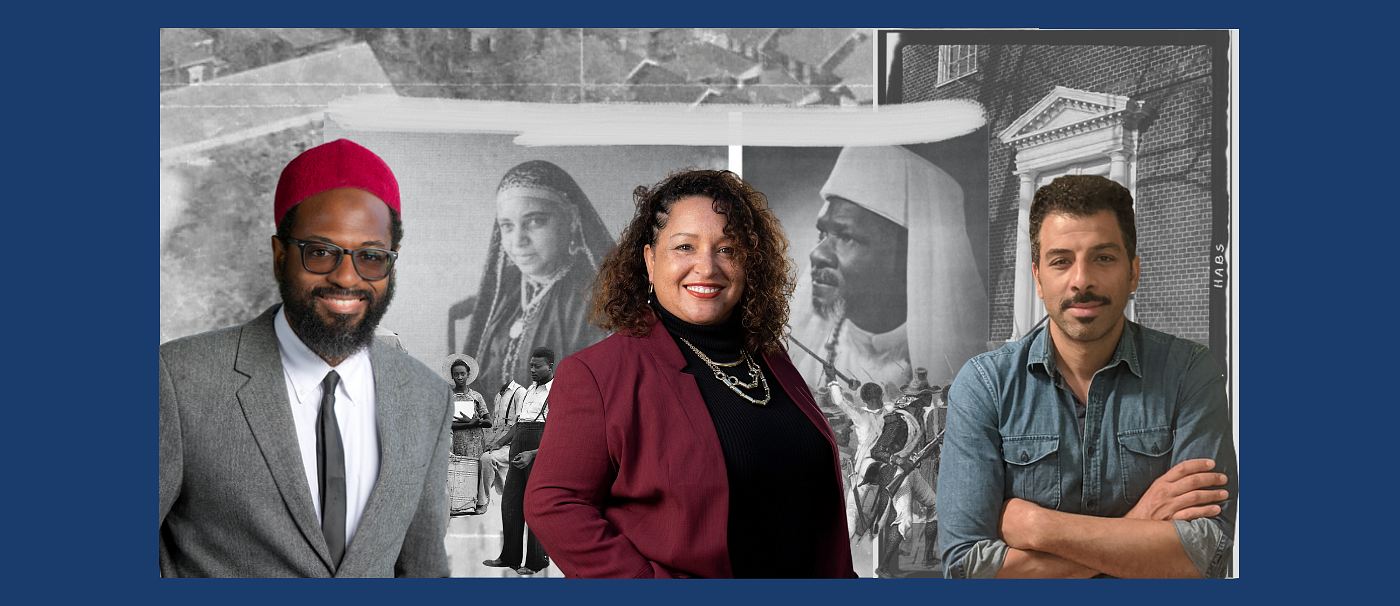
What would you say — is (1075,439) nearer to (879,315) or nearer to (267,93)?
(879,315)

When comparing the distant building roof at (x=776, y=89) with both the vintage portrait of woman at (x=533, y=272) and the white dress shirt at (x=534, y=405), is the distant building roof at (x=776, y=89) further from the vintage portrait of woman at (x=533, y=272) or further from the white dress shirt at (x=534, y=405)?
the white dress shirt at (x=534, y=405)

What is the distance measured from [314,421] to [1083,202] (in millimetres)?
3489

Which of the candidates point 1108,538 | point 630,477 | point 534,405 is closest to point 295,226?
point 534,405

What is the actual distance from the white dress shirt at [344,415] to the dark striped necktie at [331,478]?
0.02 m

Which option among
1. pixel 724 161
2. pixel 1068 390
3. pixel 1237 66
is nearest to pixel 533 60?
pixel 724 161

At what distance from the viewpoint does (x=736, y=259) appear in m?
3.94

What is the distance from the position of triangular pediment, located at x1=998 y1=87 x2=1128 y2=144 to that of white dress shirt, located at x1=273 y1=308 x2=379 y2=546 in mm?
3081

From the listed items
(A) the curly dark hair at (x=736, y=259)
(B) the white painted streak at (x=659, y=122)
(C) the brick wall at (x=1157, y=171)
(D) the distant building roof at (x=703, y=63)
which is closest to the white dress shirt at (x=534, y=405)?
(A) the curly dark hair at (x=736, y=259)

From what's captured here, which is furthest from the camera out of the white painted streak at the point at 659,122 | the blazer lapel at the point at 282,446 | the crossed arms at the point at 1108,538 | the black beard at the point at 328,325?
the white painted streak at the point at 659,122

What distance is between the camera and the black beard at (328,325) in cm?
464

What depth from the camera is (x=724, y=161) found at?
16.3 ft

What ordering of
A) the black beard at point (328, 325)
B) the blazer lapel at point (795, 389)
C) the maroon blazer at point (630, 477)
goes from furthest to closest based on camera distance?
the black beard at point (328, 325)
the blazer lapel at point (795, 389)
the maroon blazer at point (630, 477)

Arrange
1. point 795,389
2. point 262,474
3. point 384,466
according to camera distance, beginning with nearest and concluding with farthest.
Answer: point 795,389 → point 262,474 → point 384,466

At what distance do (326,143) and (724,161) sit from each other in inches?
69.9
